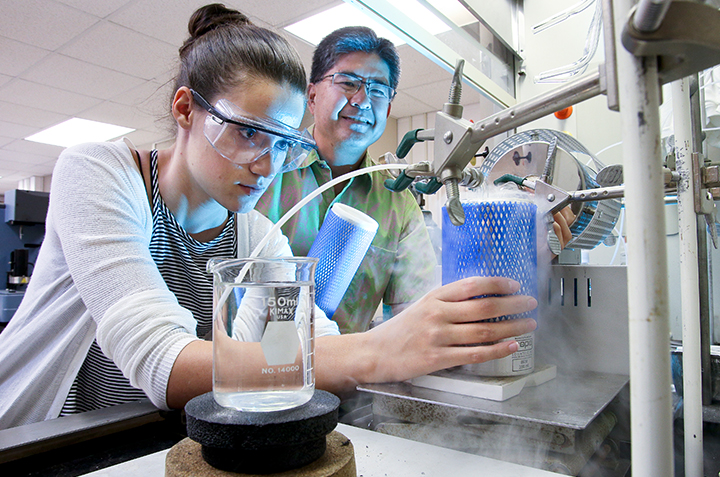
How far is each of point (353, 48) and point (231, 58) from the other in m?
0.95

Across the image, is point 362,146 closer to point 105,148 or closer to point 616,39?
point 105,148

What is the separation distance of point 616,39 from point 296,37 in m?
3.85

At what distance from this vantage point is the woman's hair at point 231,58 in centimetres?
111

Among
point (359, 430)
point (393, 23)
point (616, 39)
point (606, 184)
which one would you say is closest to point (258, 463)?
point (359, 430)

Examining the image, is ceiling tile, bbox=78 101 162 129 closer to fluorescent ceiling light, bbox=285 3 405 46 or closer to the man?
fluorescent ceiling light, bbox=285 3 405 46

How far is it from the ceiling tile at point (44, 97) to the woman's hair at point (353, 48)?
4.22 meters

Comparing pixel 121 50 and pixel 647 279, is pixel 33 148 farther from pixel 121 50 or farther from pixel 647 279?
pixel 647 279

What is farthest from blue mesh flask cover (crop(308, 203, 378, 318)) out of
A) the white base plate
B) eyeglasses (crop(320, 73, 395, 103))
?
eyeglasses (crop(320, 73, 395, 103))

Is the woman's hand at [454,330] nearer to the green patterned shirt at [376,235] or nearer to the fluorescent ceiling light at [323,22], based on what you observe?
A: the green patterned shirt at [376,235]

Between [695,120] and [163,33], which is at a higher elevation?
[163,33]

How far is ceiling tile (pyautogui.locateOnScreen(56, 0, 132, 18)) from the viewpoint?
10.5 ft

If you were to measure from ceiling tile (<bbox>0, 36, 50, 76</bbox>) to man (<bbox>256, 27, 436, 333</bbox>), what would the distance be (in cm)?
333

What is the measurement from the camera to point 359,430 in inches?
26.5

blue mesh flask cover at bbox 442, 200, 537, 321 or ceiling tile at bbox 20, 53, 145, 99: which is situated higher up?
ceiling tile at bbox 20, 53, 145, 99
